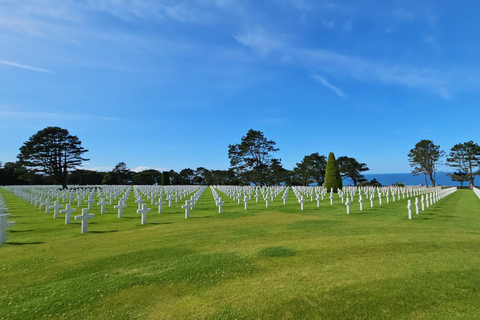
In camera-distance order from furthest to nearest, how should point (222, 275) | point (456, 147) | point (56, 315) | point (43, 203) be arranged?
1. point (456, 147)
2. point (43, 203)
3. point (222, 275)
4. point (56, 315)

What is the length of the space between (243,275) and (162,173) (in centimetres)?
5360

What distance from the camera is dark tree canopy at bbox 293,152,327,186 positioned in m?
54.8

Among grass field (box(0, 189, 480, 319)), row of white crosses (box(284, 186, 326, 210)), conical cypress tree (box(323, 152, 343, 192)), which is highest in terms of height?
conical cypress tree (box(323, 152, 343, 192))

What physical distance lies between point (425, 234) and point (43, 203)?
59.8 ft

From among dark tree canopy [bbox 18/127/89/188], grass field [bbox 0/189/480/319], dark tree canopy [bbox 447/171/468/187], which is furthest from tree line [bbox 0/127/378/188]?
grass field [bbox 0/189/480/319]

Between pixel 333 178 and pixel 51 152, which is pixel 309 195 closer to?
pixel 333 178

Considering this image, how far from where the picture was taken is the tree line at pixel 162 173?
41.5 m

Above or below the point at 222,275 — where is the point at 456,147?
above

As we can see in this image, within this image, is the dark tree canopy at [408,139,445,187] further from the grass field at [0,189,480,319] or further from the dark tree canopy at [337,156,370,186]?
the grass field at [0,189,480,319]

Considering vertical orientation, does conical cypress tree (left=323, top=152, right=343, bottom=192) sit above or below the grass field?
above

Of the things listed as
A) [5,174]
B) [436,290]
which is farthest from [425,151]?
[5,174]

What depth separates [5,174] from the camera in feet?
193

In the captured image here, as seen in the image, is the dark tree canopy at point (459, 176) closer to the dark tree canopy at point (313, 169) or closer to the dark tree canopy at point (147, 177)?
the dark tree canopy at point (313, 169)

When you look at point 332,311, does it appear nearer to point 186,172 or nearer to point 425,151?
point 425,151
